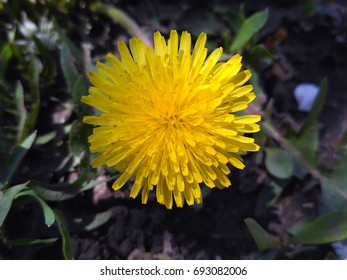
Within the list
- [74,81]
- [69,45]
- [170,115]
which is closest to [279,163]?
[170,115]

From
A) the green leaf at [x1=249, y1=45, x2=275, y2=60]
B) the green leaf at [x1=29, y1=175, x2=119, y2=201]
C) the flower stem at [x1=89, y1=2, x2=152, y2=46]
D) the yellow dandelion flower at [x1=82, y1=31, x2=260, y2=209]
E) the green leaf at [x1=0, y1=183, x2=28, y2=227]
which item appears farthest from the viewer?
the flower stem at [x1=89, y1=2, x2=152, y2=46]

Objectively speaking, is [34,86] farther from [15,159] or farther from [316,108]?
[316,108]

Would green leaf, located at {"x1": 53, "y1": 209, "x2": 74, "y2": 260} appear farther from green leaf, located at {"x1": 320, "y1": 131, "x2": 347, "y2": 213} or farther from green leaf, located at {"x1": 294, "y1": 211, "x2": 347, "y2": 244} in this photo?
green leaf, located at {"x1": 320, "y1": 131, "x2": 347, "y2": 213}

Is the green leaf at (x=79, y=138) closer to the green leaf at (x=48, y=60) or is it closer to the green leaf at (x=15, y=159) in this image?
the green leaf at (x=15, y=159)

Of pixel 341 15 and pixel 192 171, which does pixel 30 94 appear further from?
pixel 341 15

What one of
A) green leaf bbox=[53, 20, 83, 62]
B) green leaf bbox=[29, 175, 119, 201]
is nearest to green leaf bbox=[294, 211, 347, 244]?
green leaf bbox=[29, 175, 119, 201]

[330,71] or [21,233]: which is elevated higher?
[330,71]
